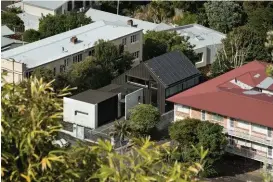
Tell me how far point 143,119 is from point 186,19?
70.9ft

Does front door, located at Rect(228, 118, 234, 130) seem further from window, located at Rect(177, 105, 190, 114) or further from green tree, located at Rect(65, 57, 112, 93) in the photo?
green tree, located at Rect(65, 57, 112, 93)

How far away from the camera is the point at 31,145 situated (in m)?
10.7

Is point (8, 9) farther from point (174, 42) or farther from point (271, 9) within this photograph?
point (271, 9)

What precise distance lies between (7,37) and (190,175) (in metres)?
34.5

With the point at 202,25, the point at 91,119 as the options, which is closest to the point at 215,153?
the point at 91,119

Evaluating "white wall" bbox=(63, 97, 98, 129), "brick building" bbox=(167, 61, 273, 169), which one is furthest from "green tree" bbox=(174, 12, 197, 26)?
"white wall" bbox=(63, 97, 98, 129)

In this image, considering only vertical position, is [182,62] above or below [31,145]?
below

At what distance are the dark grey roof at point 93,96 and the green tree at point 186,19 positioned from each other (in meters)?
18.4

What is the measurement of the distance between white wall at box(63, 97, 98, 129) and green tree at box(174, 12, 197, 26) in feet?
64.5

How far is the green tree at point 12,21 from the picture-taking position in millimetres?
48375

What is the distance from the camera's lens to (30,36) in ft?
147

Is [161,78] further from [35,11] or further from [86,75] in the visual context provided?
[35,11]

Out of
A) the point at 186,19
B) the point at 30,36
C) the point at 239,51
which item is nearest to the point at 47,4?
the point at 30,36

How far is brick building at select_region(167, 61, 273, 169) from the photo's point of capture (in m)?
31.8
